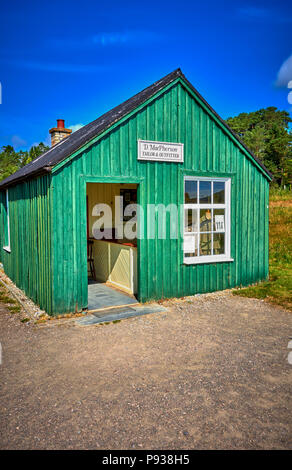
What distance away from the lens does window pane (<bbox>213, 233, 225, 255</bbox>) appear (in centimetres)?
902

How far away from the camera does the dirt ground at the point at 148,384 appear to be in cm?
332

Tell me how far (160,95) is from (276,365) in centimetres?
598

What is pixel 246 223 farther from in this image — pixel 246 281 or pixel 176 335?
pixel 176 335

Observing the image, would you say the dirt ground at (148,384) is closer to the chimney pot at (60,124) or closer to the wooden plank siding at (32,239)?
the wooden plank siding at (32,239)

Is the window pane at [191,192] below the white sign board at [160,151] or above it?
below

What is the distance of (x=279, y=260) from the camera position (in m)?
13.6

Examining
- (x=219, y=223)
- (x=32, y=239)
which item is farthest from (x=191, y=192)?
(x=32, y=239)

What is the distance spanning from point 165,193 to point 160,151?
948 millimetres

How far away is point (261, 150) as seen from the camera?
54.8 metres

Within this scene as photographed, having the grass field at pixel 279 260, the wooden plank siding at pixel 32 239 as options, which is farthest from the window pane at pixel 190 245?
the wooden plank siding at pixel 32 239

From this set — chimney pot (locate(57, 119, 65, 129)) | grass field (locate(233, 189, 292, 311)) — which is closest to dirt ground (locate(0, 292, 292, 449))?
grass field (locate(233, 189, 292, 311))

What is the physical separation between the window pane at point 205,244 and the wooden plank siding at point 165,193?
0.33 m

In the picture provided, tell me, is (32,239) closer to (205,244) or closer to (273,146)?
(205,244)

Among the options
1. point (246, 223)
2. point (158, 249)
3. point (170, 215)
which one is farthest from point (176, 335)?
point (246, 223)
